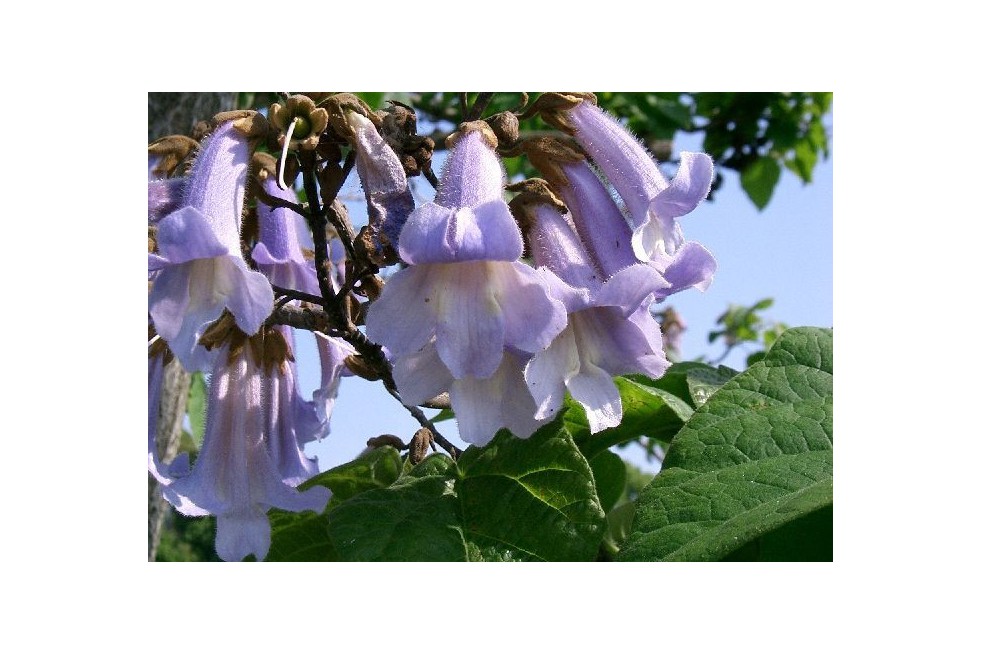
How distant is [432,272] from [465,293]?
0.04 meters

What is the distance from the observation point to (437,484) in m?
1.27

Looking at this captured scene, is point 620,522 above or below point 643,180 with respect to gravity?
below

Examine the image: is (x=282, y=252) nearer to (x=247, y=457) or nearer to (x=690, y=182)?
(x=247, y=457)

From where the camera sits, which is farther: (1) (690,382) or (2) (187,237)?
(1) (690,382)

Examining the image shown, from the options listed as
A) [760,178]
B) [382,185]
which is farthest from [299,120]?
[760,178]

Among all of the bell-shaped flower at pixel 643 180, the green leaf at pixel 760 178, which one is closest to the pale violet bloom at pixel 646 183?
the bell-shaped flower at pixel 643 180

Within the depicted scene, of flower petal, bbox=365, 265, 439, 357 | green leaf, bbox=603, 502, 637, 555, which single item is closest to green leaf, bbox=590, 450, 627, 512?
green leaf, bbox=603, 502, 637, 555

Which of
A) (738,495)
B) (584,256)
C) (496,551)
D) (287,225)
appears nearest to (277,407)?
(287,225)

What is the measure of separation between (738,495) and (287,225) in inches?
30.1

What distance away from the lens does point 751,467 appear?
1200 millimetres

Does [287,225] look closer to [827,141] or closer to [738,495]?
[738,495]

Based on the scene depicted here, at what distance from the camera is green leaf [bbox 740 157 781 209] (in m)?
4.37

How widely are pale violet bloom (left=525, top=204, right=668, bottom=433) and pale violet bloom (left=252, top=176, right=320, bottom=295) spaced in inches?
18.8

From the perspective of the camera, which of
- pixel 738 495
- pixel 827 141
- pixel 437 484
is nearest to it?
pixel 738 495
